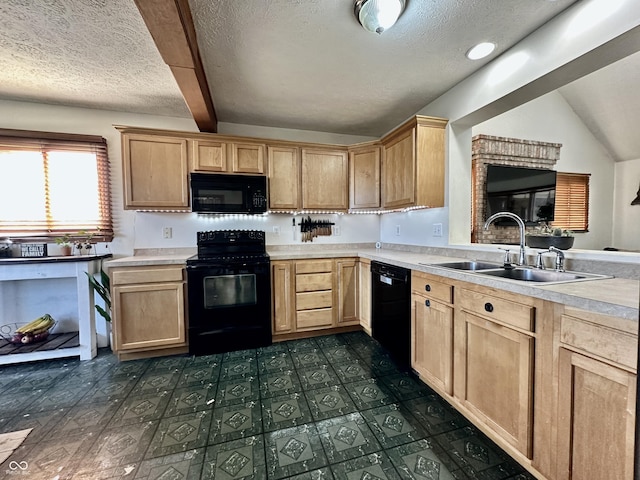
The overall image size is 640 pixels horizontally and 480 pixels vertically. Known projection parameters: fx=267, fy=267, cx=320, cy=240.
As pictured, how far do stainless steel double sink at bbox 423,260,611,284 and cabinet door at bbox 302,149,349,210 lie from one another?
1538mm

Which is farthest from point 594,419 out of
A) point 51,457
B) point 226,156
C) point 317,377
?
point 226,156

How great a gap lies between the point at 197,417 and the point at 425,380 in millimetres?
1570

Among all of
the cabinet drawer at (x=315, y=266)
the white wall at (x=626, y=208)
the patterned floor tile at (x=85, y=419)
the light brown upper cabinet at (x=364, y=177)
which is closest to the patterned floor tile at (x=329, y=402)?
the cabinet drawer at (x=315, y=266)

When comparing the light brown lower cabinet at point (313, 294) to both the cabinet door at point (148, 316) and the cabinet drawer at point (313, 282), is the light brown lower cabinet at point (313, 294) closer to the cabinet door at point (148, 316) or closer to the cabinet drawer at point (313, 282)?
the cabinet drawer at point (313, 282)

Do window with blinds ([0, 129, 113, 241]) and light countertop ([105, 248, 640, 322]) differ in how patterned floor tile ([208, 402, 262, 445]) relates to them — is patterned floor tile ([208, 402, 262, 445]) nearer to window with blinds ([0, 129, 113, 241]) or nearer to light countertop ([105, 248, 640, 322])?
light countertop ([105, 248, 640, 322])

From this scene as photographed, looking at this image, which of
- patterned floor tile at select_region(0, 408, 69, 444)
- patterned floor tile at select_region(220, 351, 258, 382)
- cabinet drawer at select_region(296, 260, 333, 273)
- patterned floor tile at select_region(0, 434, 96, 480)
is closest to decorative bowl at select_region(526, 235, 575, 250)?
cabinet drawer at select_region(296, 260, 333, 273)

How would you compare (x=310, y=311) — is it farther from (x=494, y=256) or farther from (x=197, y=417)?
(x=494, y=256)

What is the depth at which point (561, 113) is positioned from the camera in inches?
167

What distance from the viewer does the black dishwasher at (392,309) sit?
212cm

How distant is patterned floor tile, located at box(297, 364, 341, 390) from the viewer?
2014 millimetres

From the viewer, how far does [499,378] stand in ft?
4.46

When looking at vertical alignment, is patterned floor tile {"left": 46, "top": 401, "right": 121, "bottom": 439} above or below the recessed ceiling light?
below

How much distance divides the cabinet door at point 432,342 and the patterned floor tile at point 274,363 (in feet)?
3.47

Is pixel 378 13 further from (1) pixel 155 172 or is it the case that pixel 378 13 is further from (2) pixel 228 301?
(2) pixel 228 301
